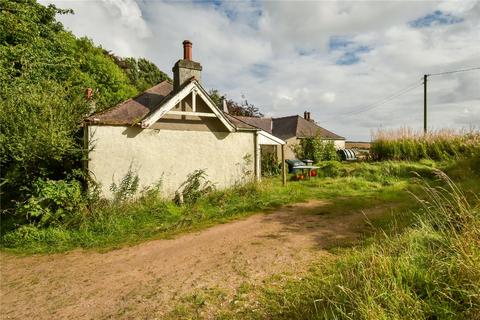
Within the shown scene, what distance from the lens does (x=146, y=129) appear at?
946cm

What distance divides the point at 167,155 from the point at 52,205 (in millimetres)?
3573

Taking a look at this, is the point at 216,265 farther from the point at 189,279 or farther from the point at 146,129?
the point at 146,129

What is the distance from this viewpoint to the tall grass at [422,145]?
1417 cm

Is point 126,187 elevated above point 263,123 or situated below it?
below

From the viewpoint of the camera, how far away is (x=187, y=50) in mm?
11117

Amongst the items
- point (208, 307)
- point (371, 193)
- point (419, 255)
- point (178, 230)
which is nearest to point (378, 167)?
point (371, 193)

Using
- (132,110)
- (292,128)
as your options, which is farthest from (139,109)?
(292,128)

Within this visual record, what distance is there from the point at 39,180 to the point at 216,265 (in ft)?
18.5

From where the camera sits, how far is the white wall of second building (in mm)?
8805

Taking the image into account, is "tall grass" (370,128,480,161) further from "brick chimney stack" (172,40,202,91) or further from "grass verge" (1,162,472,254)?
"brick chimney stack" (172,40,202,91)

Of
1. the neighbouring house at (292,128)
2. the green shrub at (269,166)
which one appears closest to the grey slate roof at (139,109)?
the green shrub at (269,166)

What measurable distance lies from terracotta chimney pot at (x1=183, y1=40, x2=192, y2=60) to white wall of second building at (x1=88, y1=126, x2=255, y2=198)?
3.08 m

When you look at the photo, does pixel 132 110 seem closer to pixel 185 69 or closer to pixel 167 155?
pixel 167 155

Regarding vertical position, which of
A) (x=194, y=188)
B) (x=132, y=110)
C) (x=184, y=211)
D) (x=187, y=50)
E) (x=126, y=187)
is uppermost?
(x=187, y=50)
